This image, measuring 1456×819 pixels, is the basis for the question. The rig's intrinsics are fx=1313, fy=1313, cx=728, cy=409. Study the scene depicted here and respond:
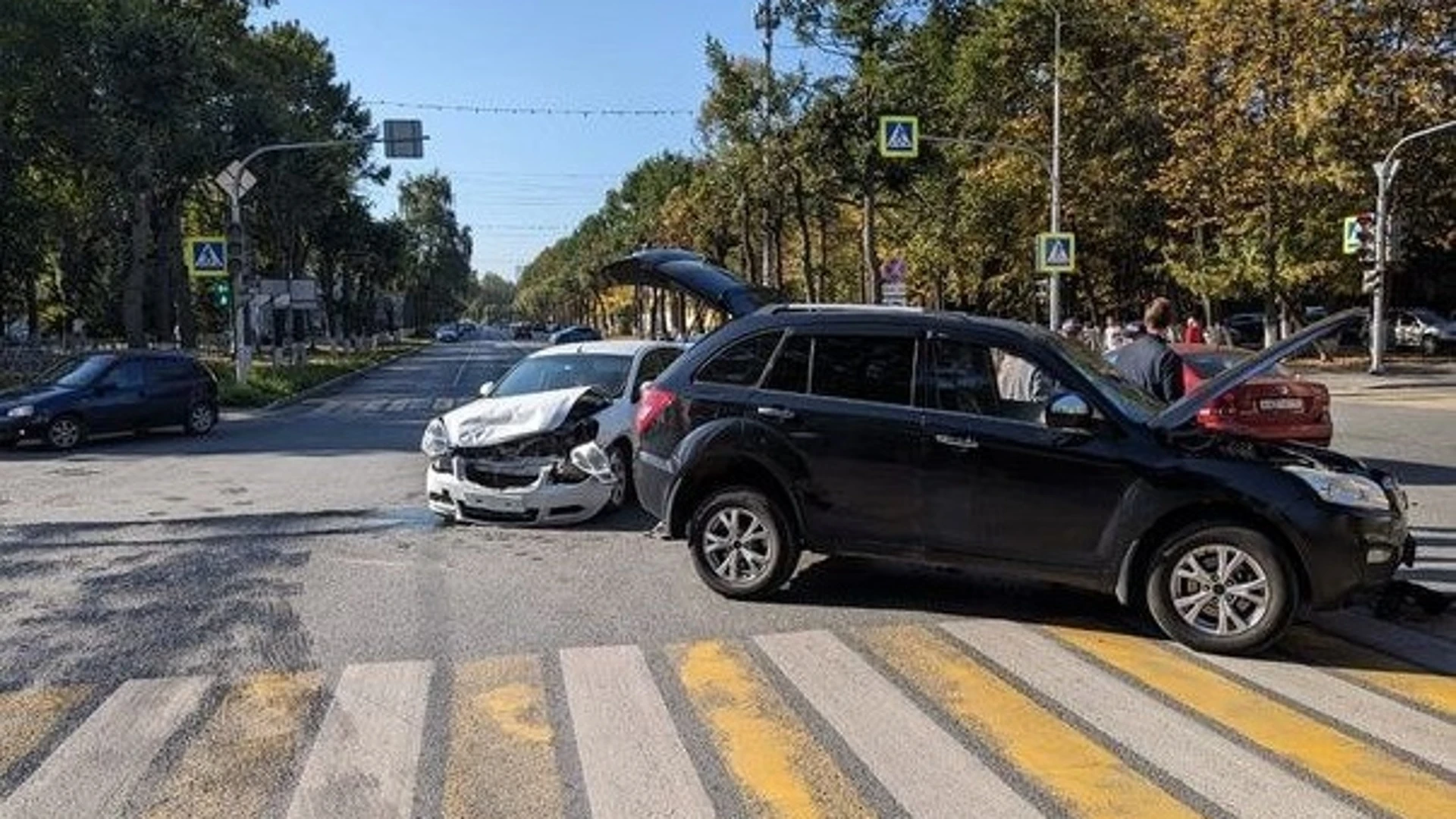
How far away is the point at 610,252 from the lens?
102m

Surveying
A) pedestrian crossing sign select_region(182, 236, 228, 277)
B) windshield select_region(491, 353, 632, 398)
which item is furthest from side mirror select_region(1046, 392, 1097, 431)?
pedestrian crossing sign select_region(182, 236, 228, 277)

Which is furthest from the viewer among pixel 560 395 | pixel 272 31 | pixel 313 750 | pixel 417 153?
pixel 272 31

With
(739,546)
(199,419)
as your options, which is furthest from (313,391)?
(739,546)

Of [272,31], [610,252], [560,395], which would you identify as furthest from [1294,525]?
[610,252]

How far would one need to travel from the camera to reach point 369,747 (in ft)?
17.0

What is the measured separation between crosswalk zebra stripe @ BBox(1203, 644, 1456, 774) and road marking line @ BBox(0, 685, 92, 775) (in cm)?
528

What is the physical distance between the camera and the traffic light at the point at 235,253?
97.3 ft

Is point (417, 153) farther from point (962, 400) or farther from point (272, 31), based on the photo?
point (272, 31)

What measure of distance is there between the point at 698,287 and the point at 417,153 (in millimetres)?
20955

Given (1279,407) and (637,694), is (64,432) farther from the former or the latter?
(1279,407)

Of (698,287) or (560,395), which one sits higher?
(698,287)

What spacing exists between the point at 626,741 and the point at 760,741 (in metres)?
0.54

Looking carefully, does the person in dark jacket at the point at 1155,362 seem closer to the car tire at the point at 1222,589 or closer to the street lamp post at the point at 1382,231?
the car tire at the point at 1222,589

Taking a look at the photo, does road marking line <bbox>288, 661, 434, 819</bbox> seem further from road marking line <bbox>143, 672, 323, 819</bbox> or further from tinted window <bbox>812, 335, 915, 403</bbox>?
tinted window <bbox>812, 335, 915, 403</bbox>
